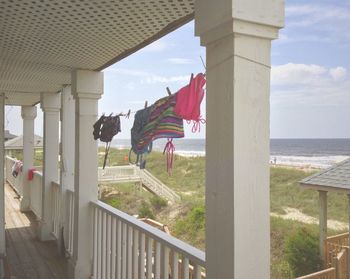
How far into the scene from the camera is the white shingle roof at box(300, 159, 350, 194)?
6426 millimetres

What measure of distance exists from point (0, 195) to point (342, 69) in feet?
154

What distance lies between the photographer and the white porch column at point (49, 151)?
438 centimetres

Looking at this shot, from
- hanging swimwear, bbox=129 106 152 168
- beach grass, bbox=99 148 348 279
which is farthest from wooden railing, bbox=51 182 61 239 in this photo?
hanging swimwear, bbox=129 106 152 168

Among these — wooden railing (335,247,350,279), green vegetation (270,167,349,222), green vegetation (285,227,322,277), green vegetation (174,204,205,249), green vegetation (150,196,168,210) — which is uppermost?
wooden railing (335,247,350,279)

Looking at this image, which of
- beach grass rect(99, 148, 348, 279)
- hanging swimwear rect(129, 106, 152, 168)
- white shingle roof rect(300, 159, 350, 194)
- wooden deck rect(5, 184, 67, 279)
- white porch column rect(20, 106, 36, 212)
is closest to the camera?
hanging swimwear rect(129, 106, 152, 168)

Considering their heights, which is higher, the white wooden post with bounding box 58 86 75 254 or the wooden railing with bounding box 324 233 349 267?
the white wooden post with bounding box 58 86 75 254

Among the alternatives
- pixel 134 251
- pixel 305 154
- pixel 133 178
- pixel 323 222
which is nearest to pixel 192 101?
pixel 134 251

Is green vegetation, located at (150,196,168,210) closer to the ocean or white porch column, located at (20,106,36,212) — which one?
the ocean

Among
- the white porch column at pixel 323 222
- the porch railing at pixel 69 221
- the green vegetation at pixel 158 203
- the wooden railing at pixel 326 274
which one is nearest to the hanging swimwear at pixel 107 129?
the porch railing at pixel 69 221

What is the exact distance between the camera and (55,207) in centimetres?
431

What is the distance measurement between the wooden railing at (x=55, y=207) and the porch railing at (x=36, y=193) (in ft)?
2.81

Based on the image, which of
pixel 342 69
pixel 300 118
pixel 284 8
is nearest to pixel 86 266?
pixel 284 8

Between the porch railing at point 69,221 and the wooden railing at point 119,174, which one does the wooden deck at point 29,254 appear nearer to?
the porch railing at point 69,221

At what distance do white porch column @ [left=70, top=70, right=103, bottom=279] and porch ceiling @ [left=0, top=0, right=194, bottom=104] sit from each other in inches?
7.2
